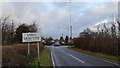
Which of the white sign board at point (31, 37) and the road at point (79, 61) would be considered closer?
the road at point (79, 61)

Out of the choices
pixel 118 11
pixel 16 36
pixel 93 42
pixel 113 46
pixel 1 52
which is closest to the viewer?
pixel 1 52

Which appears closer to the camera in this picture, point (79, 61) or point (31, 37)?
point (31, 37)

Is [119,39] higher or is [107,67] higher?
[119,39]

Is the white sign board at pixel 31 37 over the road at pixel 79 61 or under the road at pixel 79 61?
over

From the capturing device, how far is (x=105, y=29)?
45062mm

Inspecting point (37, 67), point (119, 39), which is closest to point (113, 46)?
point (119, 39)

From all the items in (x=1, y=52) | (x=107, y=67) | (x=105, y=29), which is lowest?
(x=107, y=67)

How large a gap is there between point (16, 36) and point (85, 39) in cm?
1783

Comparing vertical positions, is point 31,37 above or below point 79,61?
above

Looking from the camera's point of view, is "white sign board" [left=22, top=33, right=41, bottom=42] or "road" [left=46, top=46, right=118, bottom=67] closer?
"road" [left=46, top=46, right=118, bottom=67]

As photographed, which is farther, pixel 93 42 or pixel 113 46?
pixel 93 42

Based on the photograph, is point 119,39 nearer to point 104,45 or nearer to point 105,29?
point 104,45

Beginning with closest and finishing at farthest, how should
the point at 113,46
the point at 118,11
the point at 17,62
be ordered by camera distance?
the point at 17,62 < the point at 118,11 < the point at 113,46

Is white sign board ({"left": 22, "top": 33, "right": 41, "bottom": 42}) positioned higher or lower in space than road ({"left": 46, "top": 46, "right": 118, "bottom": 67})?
higher
